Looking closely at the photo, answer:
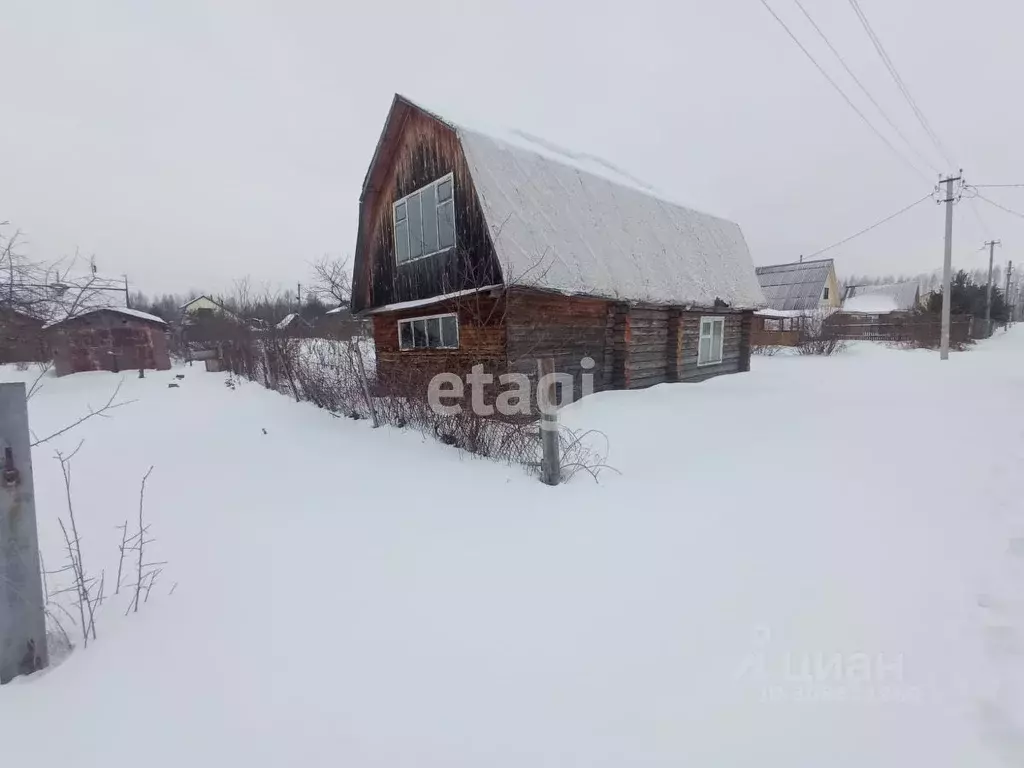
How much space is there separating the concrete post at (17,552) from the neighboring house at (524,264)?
17.7 ft

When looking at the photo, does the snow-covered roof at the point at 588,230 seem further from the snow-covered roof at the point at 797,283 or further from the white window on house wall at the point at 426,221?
the snow-covered roof at the point at 797,283

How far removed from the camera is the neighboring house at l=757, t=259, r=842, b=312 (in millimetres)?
34094

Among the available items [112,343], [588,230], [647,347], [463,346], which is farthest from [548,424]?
[112,343]

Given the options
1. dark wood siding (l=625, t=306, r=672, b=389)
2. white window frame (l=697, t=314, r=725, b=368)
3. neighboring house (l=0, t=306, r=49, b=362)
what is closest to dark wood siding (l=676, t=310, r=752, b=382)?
white window frame (l=697, t=314, r=725, b=368)

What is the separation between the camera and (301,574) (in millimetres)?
3078

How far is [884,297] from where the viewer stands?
140 ft

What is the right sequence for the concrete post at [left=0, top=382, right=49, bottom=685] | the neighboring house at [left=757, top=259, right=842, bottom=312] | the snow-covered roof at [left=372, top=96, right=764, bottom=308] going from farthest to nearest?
the neighboring house at [left=757, top=259, right=842, bottom=312] → the snow-covered roof at [left=372, top=96, right=764, bottom=308] → the concrete post at [left=0, top=382, right=49, bottom=685]

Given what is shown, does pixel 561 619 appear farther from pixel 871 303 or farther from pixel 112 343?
pixel 871 303

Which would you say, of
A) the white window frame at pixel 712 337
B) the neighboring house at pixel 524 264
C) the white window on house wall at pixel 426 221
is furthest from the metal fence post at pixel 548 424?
the white window frame at pixel 712 337

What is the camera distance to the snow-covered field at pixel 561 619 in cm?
180

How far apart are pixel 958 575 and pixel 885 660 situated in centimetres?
121

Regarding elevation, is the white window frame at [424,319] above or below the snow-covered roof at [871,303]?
below

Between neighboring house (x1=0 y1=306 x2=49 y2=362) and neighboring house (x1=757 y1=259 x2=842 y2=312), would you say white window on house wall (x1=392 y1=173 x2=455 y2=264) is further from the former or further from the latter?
neighboring house (x1=757 y1=259 x2=842 y2=312)

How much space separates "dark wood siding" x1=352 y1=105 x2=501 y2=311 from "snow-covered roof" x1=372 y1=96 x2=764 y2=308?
0.43 metres
